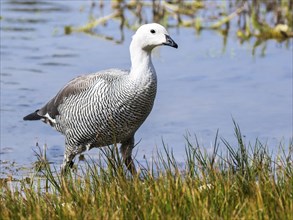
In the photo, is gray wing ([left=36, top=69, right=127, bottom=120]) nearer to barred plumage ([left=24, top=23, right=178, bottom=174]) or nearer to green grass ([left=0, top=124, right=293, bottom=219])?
barred plumage ([left=24, top=23, right=178, bottom=174])

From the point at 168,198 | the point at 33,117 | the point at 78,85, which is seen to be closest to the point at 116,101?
the point at 78,85

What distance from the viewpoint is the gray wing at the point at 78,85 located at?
835 cm

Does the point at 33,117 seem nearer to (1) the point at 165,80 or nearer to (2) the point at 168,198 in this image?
(1) the point at 165,80

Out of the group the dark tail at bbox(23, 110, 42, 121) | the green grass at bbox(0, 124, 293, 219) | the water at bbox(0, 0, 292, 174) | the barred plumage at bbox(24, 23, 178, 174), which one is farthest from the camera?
the water at bbox(0, 0, 292, 174)

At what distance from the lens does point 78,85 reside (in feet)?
28.3

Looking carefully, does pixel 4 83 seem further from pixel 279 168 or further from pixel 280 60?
pixel 279 168

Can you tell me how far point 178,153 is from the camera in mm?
9148

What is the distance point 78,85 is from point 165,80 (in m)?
3.26

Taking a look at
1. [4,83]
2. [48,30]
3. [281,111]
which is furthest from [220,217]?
[48,30]

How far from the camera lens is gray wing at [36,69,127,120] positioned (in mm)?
8352

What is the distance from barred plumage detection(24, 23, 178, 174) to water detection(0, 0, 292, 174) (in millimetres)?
540

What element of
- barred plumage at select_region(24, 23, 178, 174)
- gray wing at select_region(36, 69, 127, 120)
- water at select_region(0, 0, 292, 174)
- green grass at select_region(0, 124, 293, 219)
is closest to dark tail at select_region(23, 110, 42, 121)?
gray wing at select_region(36, 69, 127, 120)

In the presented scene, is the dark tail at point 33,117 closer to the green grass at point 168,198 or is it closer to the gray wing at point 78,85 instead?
the gray wing at point 78,85

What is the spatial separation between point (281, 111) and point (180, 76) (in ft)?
5.66
